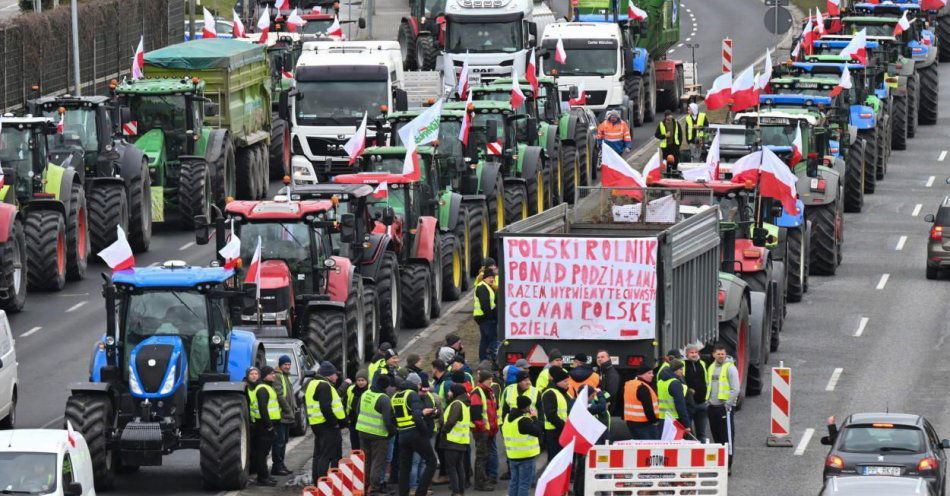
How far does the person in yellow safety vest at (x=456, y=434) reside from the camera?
2714 cm

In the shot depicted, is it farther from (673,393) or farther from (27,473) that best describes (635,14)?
(27,473)

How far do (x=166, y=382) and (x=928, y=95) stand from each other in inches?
1527

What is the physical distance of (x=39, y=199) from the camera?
1553 inches

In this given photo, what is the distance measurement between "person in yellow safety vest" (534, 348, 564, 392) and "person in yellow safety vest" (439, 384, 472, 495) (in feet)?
3.20

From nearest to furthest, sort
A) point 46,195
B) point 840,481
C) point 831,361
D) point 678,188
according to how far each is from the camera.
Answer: point 840,481 < point 678,188 < point 831,361 < point 46,195

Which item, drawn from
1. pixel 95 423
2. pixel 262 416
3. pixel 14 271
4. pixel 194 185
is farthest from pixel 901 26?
pixel 95 423

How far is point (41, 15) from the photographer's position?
57.6 metres

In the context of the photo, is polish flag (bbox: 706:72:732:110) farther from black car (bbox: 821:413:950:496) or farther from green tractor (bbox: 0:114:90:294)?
black car (bbox: 821:413:950:496)

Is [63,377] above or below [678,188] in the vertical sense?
below

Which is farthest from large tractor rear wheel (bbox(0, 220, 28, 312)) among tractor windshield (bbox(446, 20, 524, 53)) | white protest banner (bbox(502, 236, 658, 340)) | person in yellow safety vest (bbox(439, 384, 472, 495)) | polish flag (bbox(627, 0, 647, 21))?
polish flag (bbox(627, 0, 647, 21))

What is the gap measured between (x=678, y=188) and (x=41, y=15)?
1092 inches

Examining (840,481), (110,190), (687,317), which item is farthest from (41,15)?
(840,481)

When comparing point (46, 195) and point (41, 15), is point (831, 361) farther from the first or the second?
point (41, 15)

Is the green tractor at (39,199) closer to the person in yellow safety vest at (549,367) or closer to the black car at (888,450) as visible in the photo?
the person in yellow safety vest at (549,367)
